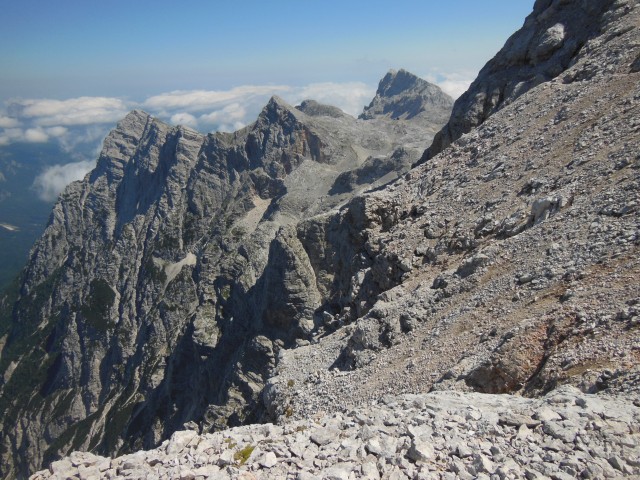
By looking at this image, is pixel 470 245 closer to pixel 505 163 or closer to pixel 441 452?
pixel 505 163

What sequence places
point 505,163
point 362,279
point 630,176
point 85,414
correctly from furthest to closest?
point 85,414
point 362,279
point 505,163
point 630,176

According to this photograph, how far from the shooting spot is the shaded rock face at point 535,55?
1742 inches

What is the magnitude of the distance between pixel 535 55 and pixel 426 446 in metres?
46.7

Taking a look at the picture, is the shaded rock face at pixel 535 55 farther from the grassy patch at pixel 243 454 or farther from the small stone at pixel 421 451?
the grassy patch at pixel 243 454

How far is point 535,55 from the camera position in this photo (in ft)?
158

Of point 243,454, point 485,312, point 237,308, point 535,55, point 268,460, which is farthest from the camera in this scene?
point 237,308

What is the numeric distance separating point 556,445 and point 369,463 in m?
4.94

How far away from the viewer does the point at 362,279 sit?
4072cm

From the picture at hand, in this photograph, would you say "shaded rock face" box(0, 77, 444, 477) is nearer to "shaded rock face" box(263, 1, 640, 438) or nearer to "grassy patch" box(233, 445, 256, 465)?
"shaded rock face" box(263, 1, 640, 438)

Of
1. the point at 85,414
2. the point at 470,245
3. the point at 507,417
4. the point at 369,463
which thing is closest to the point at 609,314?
the point at 507,417

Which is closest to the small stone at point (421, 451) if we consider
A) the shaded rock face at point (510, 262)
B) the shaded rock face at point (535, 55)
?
the shaded rock face at point (510, 262)

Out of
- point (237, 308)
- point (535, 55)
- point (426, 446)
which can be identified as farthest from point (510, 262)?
point (237, 308)

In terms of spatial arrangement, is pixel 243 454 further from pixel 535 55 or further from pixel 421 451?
pixel 535 55

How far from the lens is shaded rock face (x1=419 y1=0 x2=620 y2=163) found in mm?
44244
